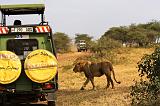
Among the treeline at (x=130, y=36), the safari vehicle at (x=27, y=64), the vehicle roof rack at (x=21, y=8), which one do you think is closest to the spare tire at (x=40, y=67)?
the safari vehicle at (x=27, y=64)

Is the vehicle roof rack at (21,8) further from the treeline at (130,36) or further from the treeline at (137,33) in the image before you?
the treeline at (137,33)

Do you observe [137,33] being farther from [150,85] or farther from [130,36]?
[150,85]

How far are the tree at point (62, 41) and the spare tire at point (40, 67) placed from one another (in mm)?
46758

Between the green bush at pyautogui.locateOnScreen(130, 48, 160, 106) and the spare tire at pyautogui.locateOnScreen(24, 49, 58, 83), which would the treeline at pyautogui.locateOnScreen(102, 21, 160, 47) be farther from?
the spare tire at pyautogui.locateOnScreen(24, 49, 58, 83)

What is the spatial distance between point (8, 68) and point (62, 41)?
49822 mm

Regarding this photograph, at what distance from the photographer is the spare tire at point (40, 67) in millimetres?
9430

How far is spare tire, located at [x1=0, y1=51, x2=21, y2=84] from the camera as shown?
370 inches

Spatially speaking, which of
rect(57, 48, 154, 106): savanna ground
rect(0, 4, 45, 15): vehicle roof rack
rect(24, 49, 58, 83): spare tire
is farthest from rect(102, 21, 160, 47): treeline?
rect(24, 49, 58, 83): spare tire

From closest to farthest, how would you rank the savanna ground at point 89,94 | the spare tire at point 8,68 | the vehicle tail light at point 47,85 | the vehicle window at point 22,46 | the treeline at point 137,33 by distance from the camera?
the spare tire at point 8,68, the vehicle tail light at point 47,85, the vehicle window at point 22,46, the savanna ground at point 89,94, the treeline at point 137,33

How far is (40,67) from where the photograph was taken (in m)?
9.42

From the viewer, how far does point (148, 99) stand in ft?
34.5

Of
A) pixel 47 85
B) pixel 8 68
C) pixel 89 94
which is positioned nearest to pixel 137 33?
pixel 89 94

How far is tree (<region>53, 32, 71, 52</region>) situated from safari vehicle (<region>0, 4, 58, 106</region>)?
46.0m

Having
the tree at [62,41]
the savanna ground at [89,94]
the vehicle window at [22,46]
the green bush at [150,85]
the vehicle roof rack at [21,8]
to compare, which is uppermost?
the tree at [62,41]
